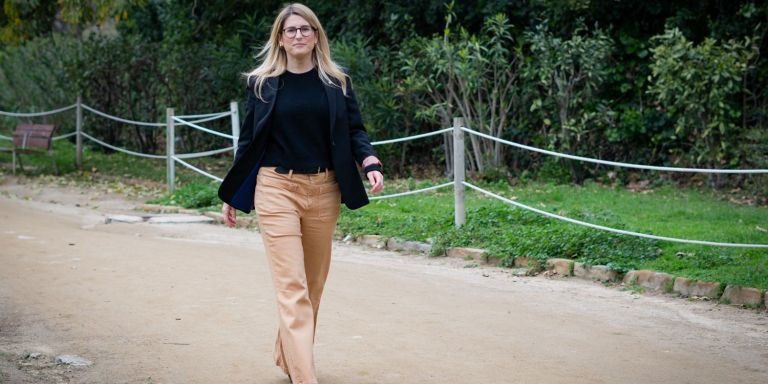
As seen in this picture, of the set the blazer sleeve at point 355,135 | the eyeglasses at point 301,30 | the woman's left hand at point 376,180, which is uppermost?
the eyeglasses at point 301,30

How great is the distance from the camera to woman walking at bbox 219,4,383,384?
17.5 ft

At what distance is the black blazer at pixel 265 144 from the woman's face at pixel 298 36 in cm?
19

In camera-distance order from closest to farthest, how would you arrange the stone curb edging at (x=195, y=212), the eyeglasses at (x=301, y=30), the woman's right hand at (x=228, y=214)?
the eyeglasses at (x=301, y=30) < the woman's right hand at (x=228, y=214) < the stone curb edging at (x=195, y=212)

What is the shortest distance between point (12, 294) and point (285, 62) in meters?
3.90

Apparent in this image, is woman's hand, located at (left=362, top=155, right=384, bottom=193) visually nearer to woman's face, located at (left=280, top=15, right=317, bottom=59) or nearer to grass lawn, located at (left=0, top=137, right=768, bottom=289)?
woman's face, located at (left=280, top=15, right=317, bottom=59)

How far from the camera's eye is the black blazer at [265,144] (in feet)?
17.8

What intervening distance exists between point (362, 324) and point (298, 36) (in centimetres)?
255

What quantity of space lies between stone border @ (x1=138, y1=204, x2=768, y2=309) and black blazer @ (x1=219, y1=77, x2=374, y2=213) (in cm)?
356

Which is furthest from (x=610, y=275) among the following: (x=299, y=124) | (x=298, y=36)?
(x=298, y=36)

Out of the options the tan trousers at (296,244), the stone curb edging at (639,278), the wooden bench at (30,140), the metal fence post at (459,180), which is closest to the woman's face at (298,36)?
the tan trousers at (296,244)

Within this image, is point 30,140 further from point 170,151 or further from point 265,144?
point 265,144

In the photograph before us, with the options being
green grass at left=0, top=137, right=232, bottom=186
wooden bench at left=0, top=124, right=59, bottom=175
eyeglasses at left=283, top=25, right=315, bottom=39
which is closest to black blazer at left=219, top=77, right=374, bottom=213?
eyeglasses at left=283, top=25, right=315, bottom=39

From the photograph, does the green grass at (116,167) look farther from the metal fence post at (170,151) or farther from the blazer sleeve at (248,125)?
the blazer sleeve at (248,125)

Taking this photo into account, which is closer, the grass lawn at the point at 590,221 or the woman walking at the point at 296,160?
the woman walking at the point at 296,160
